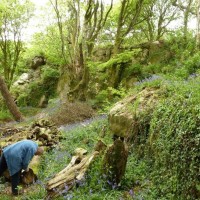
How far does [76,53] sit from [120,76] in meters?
2.79

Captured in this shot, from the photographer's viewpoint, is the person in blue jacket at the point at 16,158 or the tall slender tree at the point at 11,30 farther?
the tall slender tree at the point at 11,30

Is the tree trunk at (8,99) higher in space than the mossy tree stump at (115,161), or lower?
higher

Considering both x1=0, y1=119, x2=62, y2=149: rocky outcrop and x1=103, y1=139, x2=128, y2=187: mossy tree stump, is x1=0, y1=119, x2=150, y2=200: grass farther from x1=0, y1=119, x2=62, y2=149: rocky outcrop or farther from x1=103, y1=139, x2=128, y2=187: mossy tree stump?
x1=0, y1=119, x2=62, y2=149: rocky outcrop

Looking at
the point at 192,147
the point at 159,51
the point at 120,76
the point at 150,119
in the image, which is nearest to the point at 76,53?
the point at 120,76

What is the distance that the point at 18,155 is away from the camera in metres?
6.25

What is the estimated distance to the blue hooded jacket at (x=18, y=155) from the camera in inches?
245

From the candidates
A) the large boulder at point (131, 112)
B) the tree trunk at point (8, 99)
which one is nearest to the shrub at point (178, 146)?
the large boulder at point (131, 112)

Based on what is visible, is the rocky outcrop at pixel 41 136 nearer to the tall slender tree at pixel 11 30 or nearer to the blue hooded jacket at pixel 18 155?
the blue hooded jacket at pixel 18 155

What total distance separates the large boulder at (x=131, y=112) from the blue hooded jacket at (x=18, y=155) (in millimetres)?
2140

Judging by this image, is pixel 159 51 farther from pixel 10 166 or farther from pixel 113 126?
pixel 10 166

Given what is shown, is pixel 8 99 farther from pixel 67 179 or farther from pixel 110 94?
pixel 67 179

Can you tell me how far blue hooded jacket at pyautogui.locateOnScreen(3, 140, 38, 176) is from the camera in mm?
6230

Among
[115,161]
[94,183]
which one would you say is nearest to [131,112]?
[115,161]

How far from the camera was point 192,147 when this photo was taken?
13.8 feet
